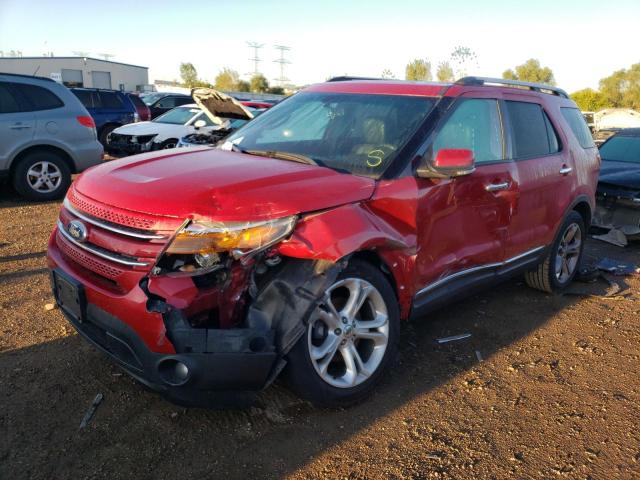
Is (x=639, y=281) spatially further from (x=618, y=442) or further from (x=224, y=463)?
(x=224, y=463)

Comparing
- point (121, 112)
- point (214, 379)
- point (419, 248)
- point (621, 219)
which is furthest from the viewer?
point (121, 112)

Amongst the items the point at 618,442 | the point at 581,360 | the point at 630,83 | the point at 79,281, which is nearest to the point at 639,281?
the point at 581,360

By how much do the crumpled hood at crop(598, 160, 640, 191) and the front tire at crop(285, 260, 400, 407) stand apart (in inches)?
209

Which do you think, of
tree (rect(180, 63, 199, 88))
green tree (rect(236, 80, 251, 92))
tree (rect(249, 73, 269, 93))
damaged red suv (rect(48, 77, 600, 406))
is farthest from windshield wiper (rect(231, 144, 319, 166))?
tree (rect(180, 63, 199, 88))

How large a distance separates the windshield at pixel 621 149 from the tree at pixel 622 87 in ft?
174

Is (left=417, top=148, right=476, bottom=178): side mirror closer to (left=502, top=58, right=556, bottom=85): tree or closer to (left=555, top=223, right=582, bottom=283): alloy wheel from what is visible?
(left=555, top=223, right=582, bottom=283): alloy wheel

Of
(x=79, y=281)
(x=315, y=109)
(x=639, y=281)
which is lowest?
(x=639, y=281)

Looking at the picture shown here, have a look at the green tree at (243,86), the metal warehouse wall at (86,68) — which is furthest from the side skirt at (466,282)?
the green tree at (243,86)

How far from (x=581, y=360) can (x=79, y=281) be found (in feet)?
11.1

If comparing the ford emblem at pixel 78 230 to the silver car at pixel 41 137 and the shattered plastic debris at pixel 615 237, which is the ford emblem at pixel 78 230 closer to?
the silver car at pixel 41 137

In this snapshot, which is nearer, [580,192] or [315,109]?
[315,109]

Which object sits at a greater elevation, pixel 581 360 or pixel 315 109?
pixel 315 109

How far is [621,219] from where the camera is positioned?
7.14 meters

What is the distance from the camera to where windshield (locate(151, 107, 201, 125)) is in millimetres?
12554
